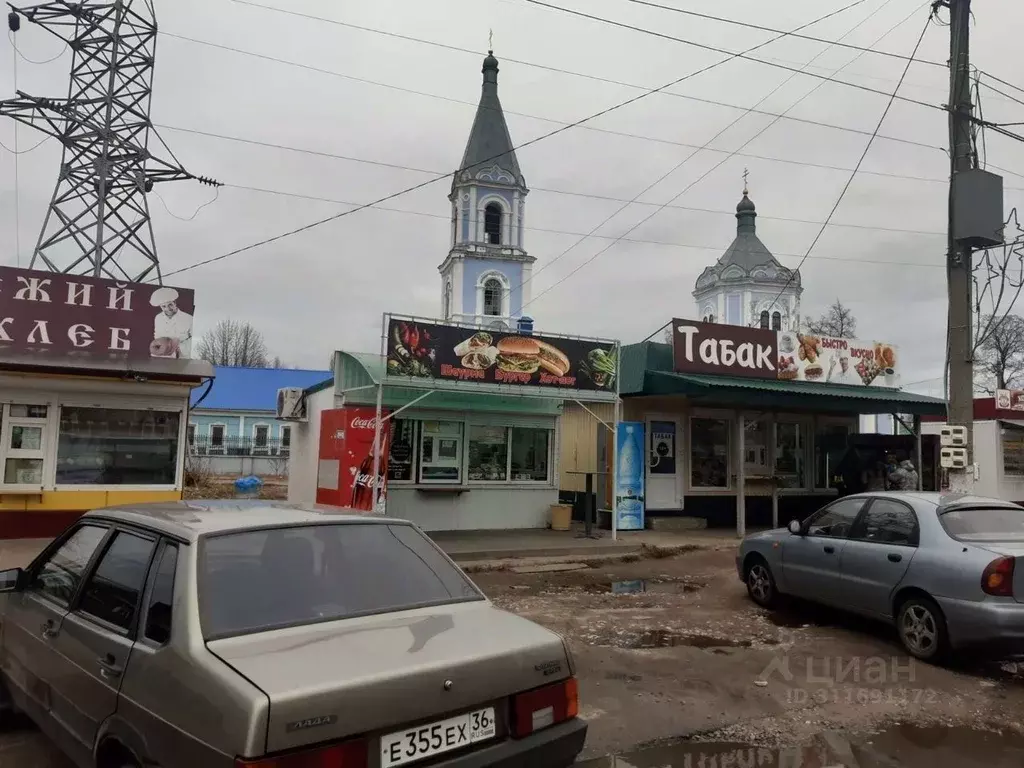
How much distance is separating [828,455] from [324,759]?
1759 cm

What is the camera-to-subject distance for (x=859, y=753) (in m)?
4.35

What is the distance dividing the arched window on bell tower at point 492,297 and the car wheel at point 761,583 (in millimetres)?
30768

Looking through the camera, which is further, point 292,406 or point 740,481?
point 292,406

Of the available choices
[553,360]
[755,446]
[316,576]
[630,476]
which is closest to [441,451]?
[553,360]

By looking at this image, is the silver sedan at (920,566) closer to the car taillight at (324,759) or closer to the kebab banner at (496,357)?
the car taillight at (324,759)

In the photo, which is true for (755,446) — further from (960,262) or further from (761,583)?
(761,583)

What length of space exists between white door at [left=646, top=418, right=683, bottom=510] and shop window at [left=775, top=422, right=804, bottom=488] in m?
2.96

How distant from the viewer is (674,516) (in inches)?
613

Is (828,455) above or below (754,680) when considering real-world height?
above

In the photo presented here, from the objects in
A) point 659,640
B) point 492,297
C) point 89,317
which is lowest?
point 659,640

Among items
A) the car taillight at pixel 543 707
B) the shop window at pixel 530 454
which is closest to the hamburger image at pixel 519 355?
the shop window at pixel 530 454

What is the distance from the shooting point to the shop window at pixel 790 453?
56.5 feet

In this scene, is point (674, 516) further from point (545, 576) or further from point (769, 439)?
point (545, 576)

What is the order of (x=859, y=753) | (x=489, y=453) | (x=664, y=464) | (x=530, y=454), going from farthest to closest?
1. (x=664, y=464)
2. (x=530, y=454)
3. (x=489, y=453)
4. (x=859, y=753)
